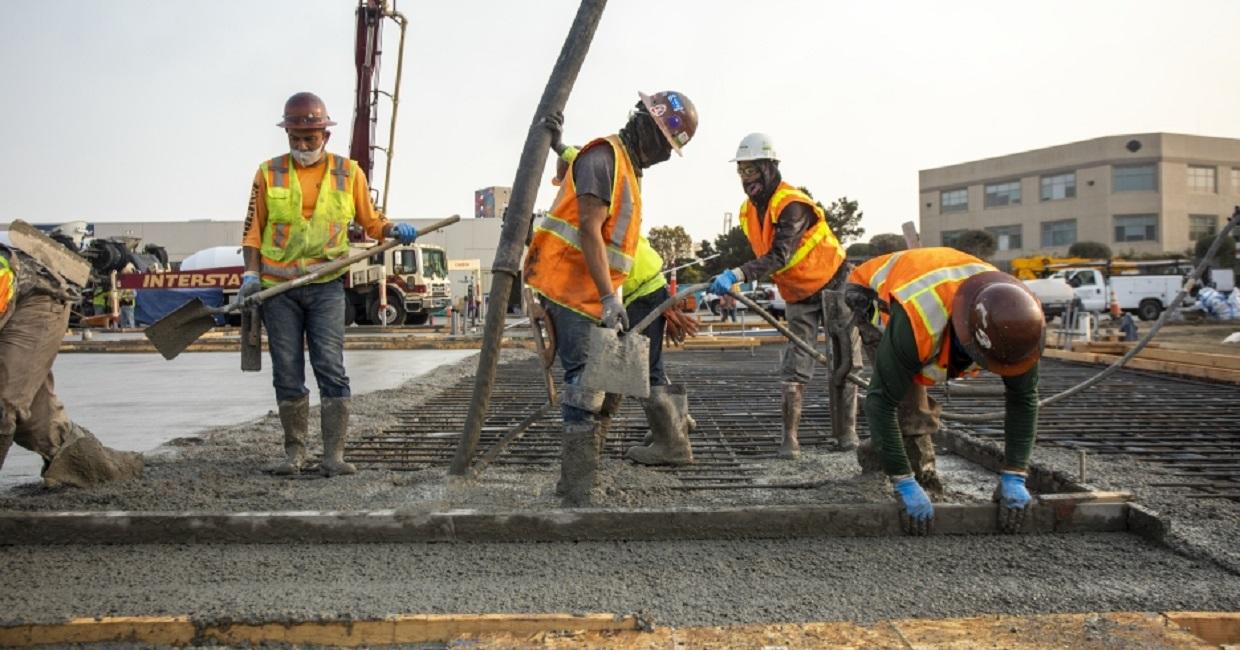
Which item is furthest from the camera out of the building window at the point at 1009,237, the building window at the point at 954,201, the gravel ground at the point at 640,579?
the building window at the point at 954,201

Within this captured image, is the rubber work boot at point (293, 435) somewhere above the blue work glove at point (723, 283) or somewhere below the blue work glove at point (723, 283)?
below

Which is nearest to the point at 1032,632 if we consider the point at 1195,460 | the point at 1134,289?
the point at 1195,460

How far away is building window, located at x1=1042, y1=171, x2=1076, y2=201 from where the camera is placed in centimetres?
5150

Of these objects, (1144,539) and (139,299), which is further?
(139,299)

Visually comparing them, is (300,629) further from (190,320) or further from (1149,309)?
(1149,309)

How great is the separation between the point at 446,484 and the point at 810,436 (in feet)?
7.59

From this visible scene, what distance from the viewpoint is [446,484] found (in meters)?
3.97

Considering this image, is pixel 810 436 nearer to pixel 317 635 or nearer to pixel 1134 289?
pixel 317 635

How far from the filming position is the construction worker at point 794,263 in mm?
4582

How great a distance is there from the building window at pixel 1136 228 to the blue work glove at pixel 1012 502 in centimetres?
5306

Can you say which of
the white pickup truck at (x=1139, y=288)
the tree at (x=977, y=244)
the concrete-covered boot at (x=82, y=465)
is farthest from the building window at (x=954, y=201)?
the concrete-covered boot at (x=82, y=465)

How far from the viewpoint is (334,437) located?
427cm

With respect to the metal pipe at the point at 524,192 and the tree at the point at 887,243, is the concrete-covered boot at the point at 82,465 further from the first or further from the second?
the tree at the point at 887,243

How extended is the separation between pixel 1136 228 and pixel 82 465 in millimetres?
54662
